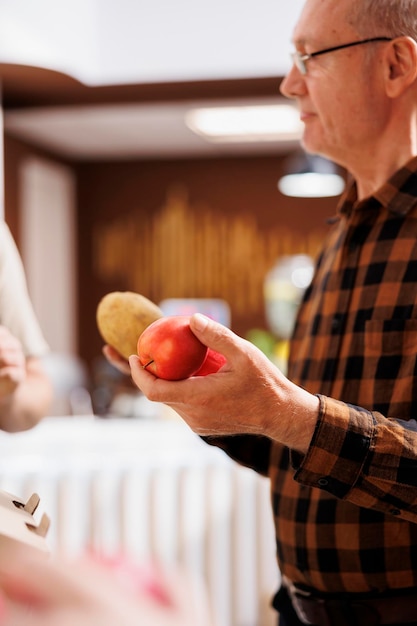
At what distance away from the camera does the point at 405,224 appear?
1.35 meters

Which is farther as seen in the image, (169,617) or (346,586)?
(346,586)

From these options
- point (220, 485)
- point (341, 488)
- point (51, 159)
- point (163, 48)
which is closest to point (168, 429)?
point (220, 485)

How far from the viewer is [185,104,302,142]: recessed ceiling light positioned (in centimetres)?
549

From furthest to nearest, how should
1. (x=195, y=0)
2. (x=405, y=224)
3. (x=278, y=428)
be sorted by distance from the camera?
(x=195, y=0), (x=405, y=224), (x=278, y=428)

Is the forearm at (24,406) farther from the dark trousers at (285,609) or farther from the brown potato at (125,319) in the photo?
the dark trousers at (285,609)

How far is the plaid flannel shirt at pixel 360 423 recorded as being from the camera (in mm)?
1070

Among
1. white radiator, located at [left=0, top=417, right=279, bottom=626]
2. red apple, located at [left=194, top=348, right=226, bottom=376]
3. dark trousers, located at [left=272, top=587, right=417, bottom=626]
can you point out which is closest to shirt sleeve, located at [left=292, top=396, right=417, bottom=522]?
red apple, located at [left=194, top=348, right=226, bottom=376]

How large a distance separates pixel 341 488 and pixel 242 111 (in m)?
4.74

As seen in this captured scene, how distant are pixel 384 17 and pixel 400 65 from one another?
8cm

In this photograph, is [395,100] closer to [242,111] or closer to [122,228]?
[242,111]

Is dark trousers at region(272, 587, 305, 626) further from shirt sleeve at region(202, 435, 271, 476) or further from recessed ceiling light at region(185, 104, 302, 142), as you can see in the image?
recessed ceiling light at region(185, 104, 302, 142)

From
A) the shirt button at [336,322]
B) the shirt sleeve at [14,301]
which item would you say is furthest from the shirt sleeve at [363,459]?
the shirt sleeve at [14,301]

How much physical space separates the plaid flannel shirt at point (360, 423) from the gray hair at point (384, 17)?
21 centimetres

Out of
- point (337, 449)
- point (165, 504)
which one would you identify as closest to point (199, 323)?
point (337, 449)
